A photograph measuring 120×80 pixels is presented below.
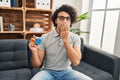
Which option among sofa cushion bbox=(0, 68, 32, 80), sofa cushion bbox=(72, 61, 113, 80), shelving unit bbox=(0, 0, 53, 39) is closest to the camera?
sofa cushion bbox=(0, 68, 32, 80)

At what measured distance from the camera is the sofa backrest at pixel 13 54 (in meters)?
1.85

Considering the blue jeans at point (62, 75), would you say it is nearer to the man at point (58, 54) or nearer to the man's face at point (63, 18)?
the man at point (58, 54)

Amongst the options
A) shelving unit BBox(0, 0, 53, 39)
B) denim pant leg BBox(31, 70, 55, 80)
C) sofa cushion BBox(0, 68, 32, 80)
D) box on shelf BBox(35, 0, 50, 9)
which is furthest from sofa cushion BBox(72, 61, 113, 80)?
box on shelf BBox(35, 0, 50, 9)

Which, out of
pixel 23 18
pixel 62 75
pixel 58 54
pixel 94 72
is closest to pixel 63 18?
pixel 58 54

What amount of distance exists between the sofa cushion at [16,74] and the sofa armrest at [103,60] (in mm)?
956

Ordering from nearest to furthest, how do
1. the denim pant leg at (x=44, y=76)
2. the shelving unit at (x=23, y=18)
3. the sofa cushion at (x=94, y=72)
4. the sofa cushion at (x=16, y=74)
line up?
the denim pant leg at (x=44, y=76) < the sofa cushion at (x=16, y=74) < the sofa cushion at (x=94, y=72) < the shelving unit at (x=23, y=18)

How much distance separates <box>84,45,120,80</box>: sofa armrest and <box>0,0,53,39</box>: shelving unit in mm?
1020

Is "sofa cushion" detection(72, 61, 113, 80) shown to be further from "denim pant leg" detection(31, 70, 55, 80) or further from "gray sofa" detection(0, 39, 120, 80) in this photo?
"denim pant leg" detection(31, 70, 55, 80)

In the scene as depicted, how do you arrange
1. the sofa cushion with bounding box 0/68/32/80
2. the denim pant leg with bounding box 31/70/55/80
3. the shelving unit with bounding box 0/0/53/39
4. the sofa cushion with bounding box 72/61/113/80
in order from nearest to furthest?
the denim pant leg with bounding box 31/70/55/80 → the sofa cushion with bounding box 0/68/32/80 → the sofa cushion with bounding box 72/61/113/80 → the shelving unit with bounding box 0/0/53/39

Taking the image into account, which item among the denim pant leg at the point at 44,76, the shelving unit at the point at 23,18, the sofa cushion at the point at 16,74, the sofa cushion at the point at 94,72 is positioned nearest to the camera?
the denim pant leg at the point at 44,76

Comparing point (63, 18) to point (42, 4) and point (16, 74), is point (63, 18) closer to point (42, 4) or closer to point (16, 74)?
point (16, 74)

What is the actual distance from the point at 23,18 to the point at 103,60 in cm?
153

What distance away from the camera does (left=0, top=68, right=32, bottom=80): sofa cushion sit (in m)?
1.62

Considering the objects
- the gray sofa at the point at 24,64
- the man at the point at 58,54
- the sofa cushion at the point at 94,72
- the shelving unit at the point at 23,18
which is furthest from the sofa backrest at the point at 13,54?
the sofa cushion at the point at 94,72
